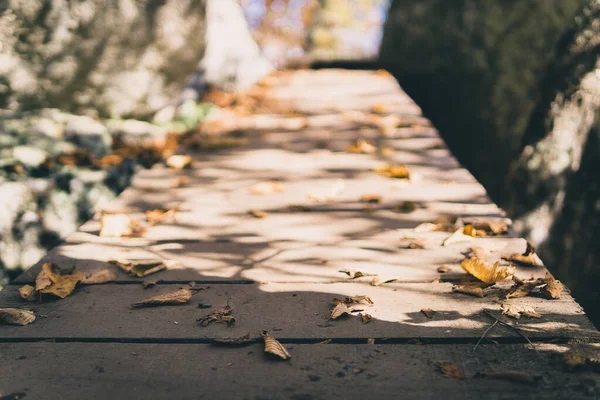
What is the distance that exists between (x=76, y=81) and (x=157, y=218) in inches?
59.9

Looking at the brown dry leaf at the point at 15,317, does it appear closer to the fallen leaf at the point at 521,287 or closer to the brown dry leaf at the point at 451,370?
the brown dry leaf at the point at 451,370

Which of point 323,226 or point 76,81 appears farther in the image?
point 76,81

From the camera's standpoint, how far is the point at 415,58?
229 inches

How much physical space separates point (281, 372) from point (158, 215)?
117cm

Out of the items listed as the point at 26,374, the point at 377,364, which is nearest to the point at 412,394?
the point at 377,364

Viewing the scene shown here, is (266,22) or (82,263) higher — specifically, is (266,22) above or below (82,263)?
above

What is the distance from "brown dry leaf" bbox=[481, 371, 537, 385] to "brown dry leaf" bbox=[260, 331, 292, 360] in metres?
0.42

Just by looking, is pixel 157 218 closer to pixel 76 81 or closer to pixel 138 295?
pixel 138 295

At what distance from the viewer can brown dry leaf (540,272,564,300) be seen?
132 cm

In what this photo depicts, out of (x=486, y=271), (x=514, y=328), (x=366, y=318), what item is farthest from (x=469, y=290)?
(x=366, y=318)

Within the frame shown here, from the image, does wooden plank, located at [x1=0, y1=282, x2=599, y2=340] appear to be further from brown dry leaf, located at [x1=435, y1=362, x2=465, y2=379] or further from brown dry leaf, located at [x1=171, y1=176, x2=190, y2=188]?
brown dry leaf, located at [x1=171, y1=176, x2=190, y2=188]

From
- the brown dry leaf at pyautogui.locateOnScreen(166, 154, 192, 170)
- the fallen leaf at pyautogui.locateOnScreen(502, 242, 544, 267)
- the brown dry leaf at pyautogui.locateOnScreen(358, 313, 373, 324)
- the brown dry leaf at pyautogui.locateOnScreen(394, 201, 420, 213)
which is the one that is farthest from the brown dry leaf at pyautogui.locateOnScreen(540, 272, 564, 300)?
the brown dry leaf at pyautogui.locateOnScreen(166, 154, 192, 170)

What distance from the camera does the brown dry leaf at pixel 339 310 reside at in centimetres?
126

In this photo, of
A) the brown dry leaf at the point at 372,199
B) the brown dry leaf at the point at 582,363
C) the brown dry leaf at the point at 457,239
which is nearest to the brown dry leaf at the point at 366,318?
the brown dry leaf at the point at 582,363
